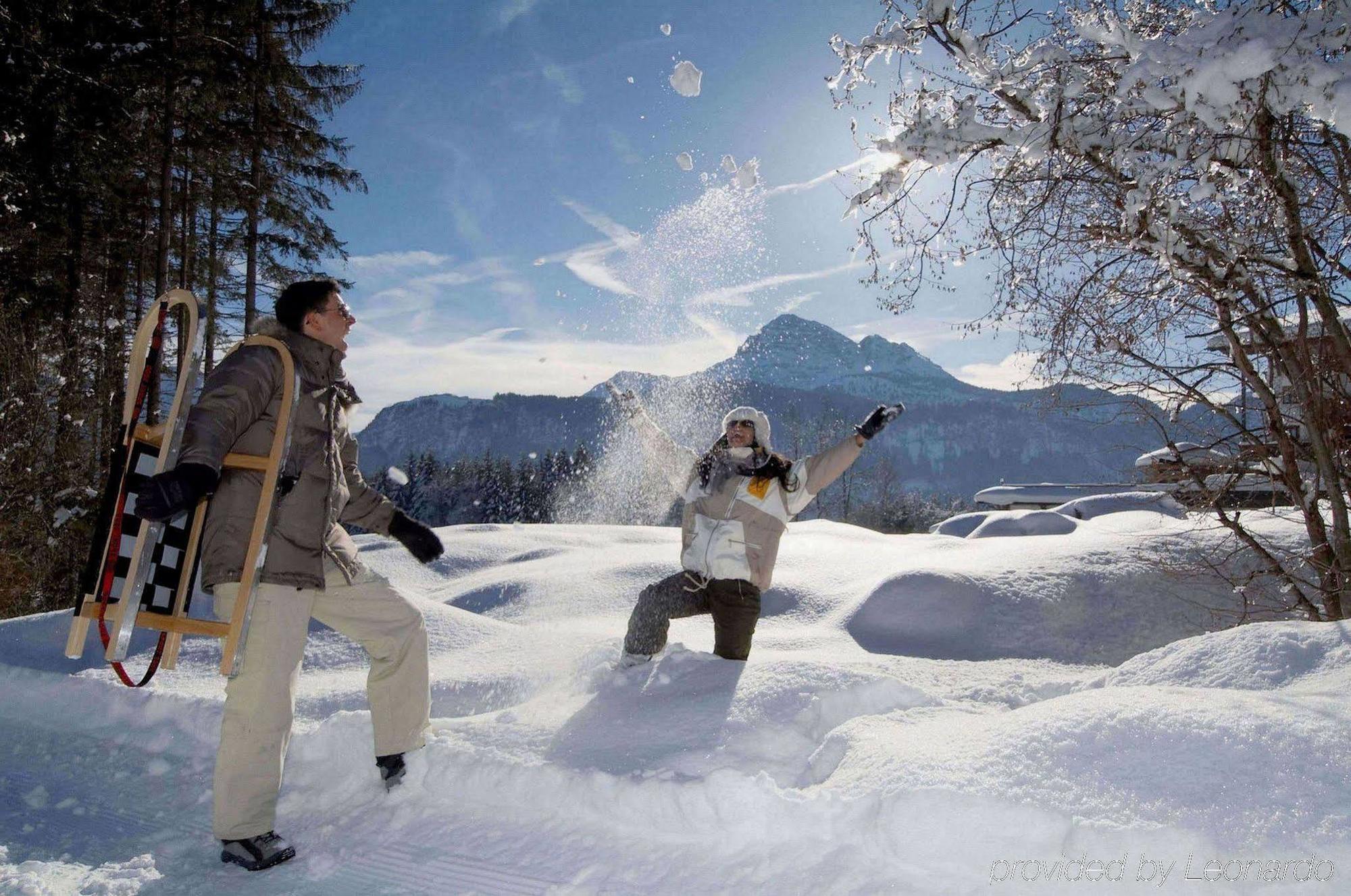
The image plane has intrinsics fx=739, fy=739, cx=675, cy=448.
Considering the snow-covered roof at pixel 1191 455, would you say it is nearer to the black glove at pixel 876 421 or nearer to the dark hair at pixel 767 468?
the black glove at pixel 876 421

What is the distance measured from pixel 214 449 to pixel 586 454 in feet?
173

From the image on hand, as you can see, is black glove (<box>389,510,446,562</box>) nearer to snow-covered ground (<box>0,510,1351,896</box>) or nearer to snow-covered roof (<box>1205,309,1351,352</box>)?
snow-covered ground (<box>0,510,1351,896</box>)

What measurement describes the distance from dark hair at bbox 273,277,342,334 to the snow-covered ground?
1.73 m

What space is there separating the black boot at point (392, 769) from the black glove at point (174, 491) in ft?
4.07

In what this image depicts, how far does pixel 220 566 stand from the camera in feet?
8.04

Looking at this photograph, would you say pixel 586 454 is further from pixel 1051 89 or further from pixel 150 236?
pixel 1051 89

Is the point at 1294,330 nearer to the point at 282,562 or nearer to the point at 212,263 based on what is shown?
the point at 282,562

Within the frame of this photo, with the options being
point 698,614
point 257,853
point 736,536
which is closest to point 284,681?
point 257,853

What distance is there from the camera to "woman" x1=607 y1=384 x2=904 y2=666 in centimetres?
384

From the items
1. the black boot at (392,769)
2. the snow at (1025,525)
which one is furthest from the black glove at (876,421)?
the snow at (1025,525)

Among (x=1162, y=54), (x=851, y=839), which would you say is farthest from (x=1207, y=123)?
(x=851, y=839)

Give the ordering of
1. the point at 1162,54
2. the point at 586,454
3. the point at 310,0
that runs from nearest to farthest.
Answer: the point at 1162,54
the point at 310,0
the point at 586,454

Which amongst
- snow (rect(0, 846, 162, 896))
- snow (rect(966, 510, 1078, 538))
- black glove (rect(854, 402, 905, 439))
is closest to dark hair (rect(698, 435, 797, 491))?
black glove (rect(854, 402, 905, 439))

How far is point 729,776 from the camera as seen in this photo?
2539 mm
